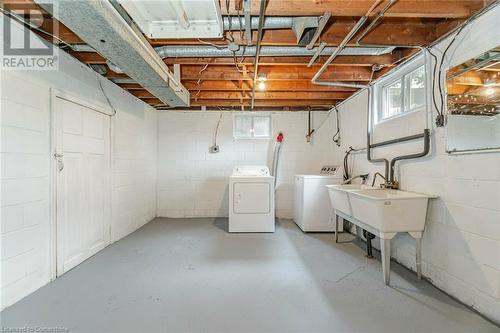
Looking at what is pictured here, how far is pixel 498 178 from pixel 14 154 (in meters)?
3.47

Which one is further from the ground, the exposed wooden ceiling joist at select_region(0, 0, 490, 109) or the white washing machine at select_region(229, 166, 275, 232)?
the exposed wooden ceiling joist at select_region(0, 0, 490, 109)

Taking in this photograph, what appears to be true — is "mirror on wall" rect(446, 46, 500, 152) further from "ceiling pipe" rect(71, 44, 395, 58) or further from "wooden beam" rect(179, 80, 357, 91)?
"wooden beam" rect(179, 80, 357, 91)

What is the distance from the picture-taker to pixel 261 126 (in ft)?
15.8

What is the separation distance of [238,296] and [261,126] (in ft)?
11.4

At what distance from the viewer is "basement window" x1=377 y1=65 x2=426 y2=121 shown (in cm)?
240

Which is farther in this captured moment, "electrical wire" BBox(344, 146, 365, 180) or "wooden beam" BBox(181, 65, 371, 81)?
"electrical wire" BBox(344, 146, 365, 180)

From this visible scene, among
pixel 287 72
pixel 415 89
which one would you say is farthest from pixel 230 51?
pixel 415 89

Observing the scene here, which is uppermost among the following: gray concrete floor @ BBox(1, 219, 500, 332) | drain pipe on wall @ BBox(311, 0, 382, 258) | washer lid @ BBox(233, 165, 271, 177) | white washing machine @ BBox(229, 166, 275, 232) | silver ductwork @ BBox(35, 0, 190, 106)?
drain pipe on wall @ BBox(311, 0, 382, 258)

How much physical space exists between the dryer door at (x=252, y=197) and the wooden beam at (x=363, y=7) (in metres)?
2.44

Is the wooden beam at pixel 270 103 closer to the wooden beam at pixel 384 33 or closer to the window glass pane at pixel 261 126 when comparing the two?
the window glass pane at pixel 261 126

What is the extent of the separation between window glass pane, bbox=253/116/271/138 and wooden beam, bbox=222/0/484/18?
3068 millimetres

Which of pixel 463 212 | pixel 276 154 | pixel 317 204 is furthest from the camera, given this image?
pixel 276 154

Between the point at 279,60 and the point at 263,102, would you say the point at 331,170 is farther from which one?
the point at 279,60

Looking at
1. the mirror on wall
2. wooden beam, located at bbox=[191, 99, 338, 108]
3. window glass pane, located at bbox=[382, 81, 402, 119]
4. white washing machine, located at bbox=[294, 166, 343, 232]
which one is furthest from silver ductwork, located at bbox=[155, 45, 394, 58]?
white washing machine, located at bbox=[294, 166, 343, 232]
